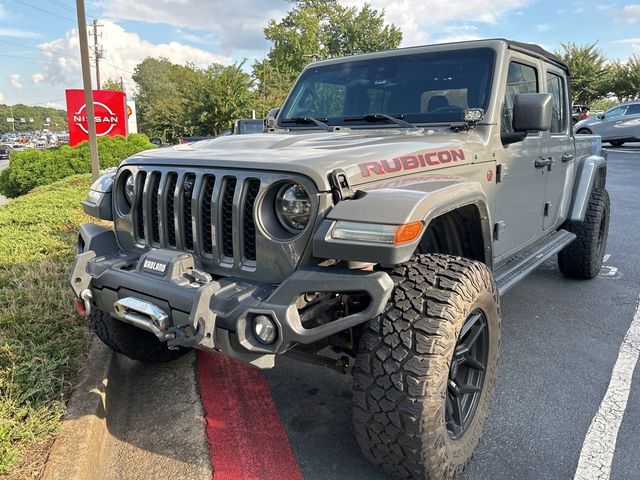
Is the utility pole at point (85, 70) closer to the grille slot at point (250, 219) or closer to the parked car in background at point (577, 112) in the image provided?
the parked car in background at point (577, 112)

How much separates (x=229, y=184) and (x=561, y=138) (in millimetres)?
3269

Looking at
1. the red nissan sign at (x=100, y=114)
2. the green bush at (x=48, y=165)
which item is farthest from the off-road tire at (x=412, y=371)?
the red nissan sign at (x=100, y=114)

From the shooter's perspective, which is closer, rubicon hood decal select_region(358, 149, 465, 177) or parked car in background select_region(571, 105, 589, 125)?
rubicon hood decal select_region(358, 149, 465, 177)

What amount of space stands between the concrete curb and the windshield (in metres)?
2.11

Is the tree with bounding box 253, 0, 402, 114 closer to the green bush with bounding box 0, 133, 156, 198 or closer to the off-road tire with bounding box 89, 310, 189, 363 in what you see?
the green bush with bounding box 0, 133, 156, 198

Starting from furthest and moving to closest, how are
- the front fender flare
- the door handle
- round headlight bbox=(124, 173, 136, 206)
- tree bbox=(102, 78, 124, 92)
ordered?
tree bbox=(102, 78, 124, 92)
the door handle
round headlight bbox=(124, 173, 136, 206)
the front fender flare

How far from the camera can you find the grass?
93.4 inches

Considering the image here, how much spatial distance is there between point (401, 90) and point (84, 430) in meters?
2.76

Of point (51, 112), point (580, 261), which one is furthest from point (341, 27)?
point (51, 112)

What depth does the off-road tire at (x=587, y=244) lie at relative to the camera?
491cm

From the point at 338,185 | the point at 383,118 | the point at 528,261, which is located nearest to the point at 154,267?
the point at 338,185

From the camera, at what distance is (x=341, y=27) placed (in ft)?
173

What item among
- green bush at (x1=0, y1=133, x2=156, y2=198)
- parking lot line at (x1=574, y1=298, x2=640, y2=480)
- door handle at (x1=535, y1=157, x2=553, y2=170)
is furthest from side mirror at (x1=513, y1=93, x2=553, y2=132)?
green bush at (x1=0, y1=133, x2=156, y2=198)

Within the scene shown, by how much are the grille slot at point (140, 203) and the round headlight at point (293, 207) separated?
90 centimetres
